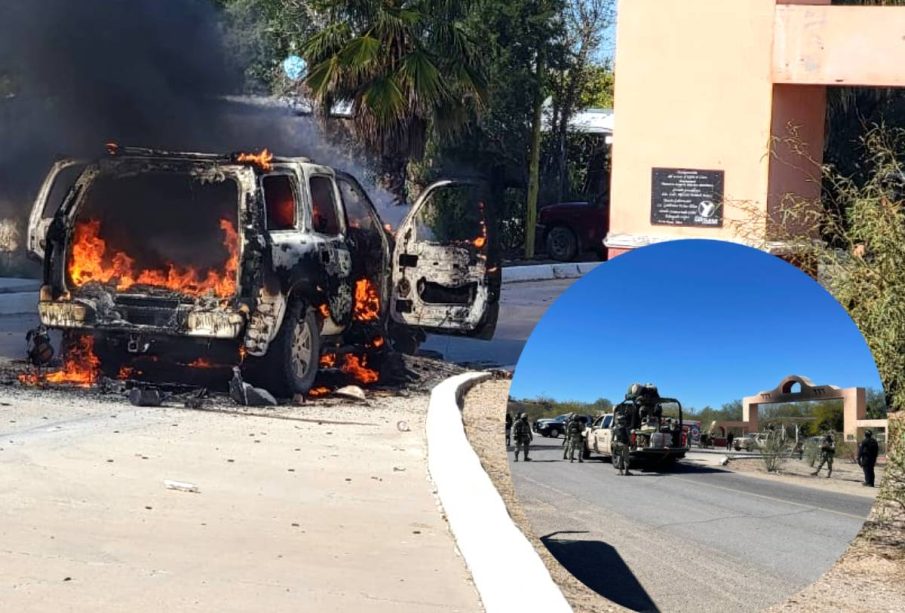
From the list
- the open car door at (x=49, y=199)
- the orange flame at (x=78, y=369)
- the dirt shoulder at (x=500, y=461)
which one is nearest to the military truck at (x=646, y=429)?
the dirt shoulder at (x=500, y=461)

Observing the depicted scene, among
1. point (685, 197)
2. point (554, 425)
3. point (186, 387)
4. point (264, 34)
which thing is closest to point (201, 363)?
point (186, 387)

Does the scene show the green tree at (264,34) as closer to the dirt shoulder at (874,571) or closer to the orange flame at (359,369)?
the orange flame at (359,369)

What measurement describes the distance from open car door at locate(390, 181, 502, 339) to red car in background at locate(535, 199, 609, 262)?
3.17m

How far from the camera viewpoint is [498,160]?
13.6m

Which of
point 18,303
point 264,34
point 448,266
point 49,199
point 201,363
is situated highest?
point 264,34

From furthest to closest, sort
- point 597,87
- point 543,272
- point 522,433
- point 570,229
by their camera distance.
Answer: point 597,87 < point 570,229 < point 543,272 < point 522,433

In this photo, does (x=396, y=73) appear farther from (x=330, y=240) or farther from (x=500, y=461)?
(x=500, y=461)

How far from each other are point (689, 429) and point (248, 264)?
7992 millimetres

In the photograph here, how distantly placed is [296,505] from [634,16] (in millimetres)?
6757

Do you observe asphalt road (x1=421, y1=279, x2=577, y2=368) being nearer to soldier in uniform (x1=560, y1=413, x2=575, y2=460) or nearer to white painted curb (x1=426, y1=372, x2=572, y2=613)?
white painted curb (x1=426, y1=372, x2=572, y2=613)

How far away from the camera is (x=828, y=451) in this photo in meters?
3.95

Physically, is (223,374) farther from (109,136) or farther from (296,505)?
(296,505)

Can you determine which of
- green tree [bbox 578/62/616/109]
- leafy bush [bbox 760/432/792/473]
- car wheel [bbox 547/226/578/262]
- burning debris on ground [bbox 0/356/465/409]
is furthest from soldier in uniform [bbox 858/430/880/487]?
green tree [bbox 578/62/616/109]

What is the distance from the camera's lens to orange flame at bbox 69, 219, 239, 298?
1131 centimetres
